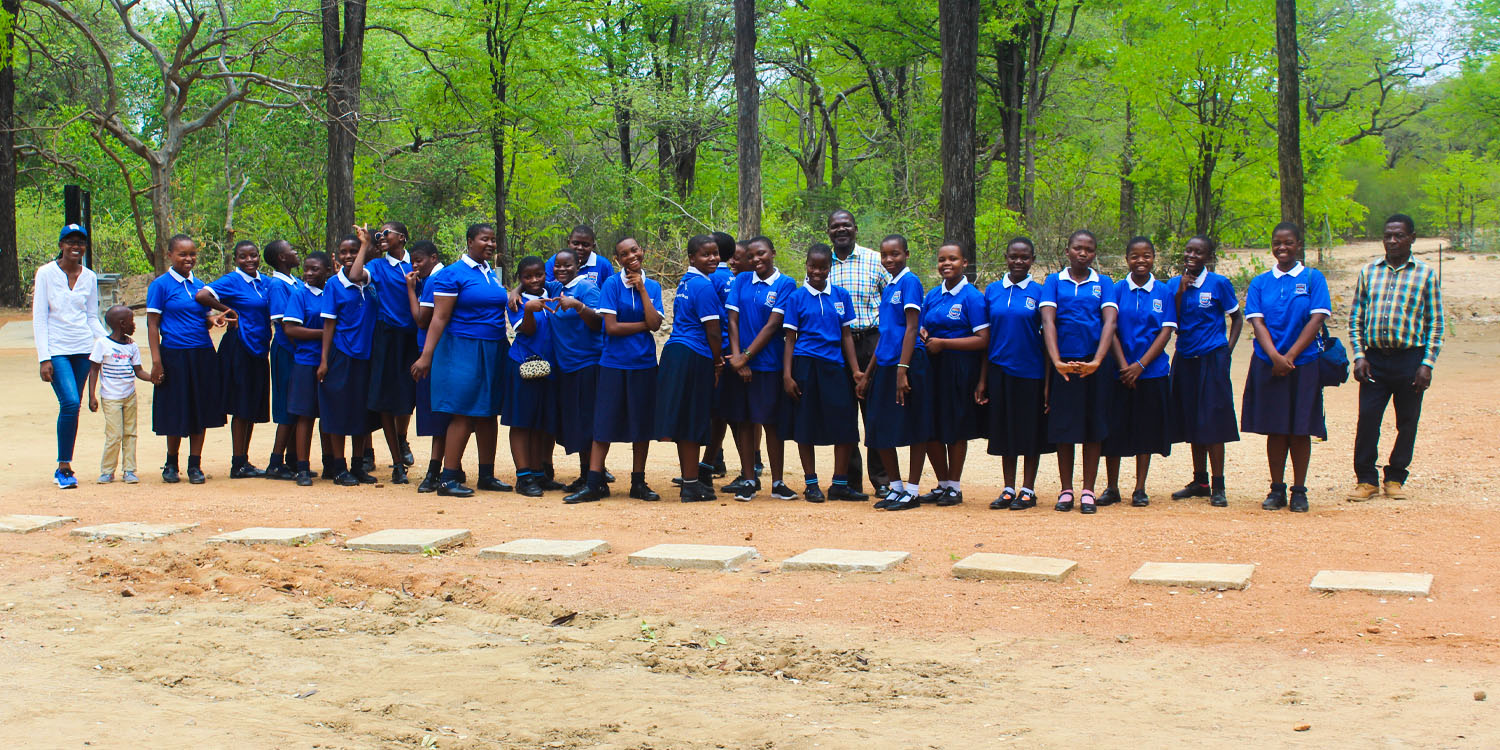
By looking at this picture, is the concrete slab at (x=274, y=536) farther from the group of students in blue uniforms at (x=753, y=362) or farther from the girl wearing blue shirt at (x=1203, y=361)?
the girl wearing blue shirt at (x=1203, y=361)

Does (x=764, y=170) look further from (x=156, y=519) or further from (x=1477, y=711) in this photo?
(x=1477, y=711)

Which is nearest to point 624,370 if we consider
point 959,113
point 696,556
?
point 696,556

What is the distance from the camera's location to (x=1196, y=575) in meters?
5.60

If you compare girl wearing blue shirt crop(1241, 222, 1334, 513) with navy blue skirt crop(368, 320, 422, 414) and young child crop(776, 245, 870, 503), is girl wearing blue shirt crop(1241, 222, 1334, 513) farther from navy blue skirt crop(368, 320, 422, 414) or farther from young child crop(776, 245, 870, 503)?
navy blue skirt crop(368, 320, 422, 414)

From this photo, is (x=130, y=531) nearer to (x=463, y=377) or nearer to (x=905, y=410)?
(x=463, y=377)

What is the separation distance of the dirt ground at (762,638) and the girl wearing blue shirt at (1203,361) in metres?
0.52

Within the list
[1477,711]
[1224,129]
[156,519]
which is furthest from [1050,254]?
[1477,711]

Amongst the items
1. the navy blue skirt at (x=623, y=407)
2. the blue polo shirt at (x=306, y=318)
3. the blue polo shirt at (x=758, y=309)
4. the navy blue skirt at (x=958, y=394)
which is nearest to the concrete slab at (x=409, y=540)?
the navy blue skirt at (x=623, y=407)

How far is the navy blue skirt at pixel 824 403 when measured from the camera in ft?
27.5

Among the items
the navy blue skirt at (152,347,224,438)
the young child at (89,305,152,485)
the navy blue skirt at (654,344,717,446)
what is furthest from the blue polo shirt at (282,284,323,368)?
the navy blue skirt at (654,344,717,446)

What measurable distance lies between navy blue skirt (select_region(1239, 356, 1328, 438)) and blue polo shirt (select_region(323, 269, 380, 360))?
21.1ft

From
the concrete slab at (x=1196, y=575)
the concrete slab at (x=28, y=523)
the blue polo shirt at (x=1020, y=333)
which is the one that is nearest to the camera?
the concrete slab at (x=1196, y=575)

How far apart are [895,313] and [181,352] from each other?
5644mm

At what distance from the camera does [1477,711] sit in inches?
149
